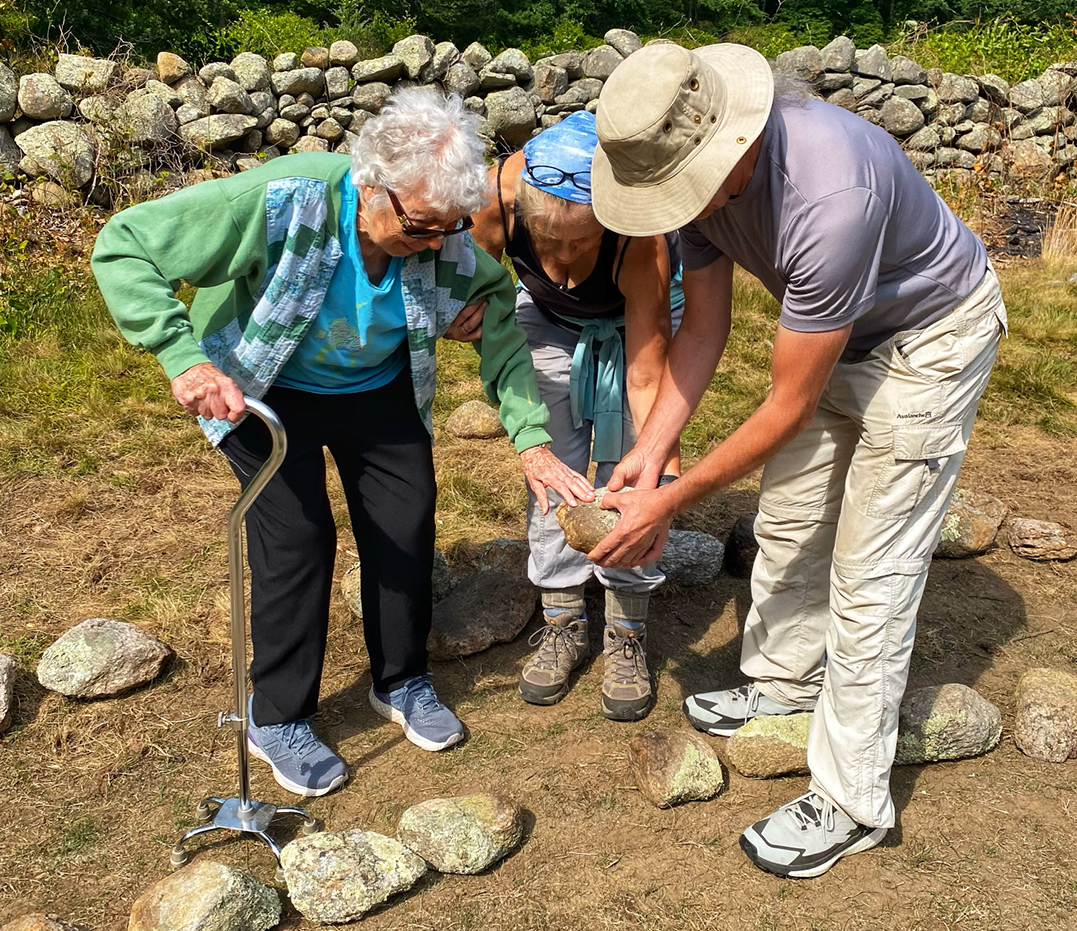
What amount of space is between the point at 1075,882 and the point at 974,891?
0.89ft

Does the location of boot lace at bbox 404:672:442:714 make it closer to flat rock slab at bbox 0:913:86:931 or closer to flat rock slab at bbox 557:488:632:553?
flat rock slab at bbox 557:488:632:553

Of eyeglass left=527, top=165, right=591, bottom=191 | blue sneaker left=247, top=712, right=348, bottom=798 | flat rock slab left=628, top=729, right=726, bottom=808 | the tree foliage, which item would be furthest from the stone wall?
blue sneaker left=247, top=712, right=348, bottom=798

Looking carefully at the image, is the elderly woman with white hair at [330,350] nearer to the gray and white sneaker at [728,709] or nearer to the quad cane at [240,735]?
the quad cane at [240,735]

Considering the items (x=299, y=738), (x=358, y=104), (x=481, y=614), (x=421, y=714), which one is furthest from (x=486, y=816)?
(x=358, y=104)

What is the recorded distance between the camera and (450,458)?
4926 mm

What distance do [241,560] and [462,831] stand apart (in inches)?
36.0

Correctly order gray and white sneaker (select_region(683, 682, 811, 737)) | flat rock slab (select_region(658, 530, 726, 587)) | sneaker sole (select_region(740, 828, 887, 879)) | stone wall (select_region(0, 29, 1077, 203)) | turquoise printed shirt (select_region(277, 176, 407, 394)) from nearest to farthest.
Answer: turquoise printed shirt (select_region(277, 176, 407, 394)) → sneaker sole (select_region(740, 828, 887, 879)) → gray and white sneaker (select_region(683, 682, 811, 737)) → flat rock slab (select_region(658, 530, 726, 587)) → stone wall (select_region(0, 29, 1077, 203))

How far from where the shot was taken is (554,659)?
11.2 feet

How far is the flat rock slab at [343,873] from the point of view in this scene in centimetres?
244

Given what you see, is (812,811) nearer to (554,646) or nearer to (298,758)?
(554,646)

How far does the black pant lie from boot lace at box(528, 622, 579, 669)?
1.75ft

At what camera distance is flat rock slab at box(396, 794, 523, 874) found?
2.61 m

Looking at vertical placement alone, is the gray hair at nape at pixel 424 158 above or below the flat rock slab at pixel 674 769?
above

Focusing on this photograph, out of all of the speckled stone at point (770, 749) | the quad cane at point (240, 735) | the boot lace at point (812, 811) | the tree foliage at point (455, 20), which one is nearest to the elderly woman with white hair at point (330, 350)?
the quad cane at point (240, 735)
